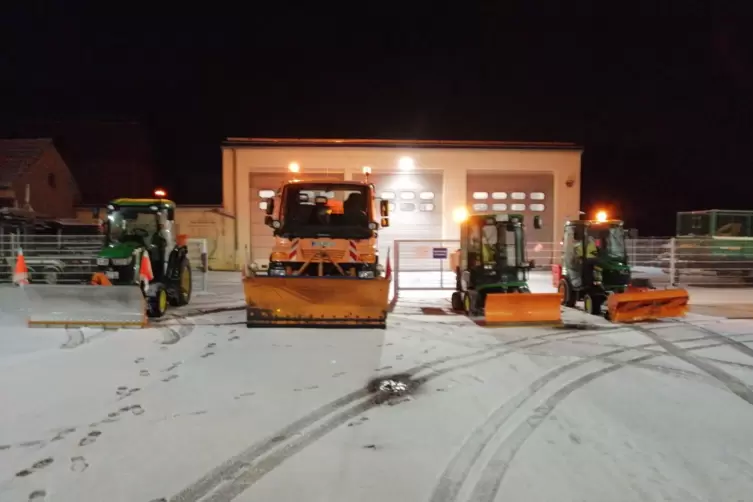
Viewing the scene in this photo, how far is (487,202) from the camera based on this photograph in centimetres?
2570

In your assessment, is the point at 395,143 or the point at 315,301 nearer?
the point at 315,301

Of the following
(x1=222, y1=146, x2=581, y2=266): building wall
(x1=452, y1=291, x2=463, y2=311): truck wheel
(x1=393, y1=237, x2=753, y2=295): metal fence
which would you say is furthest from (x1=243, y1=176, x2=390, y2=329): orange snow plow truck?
(x1=222, y1=146, x2=581, y2=266): building wall

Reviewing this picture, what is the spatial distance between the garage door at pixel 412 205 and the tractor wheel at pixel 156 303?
14.1 metres

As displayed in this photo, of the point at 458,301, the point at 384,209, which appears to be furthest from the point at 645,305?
the point at 384,209

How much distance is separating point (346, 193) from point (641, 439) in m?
7.18

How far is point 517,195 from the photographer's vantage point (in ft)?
84.5

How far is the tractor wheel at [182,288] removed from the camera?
12953 millimetres

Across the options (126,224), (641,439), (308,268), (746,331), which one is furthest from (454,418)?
(126,224)

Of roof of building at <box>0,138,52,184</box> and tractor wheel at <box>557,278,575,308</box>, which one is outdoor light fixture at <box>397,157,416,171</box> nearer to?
tractor wheel at <box>557,278,575,308</box>

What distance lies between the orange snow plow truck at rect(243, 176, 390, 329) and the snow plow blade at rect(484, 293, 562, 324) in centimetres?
225

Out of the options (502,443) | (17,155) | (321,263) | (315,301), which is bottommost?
(502,443)

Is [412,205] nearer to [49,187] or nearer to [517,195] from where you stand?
[517,195]

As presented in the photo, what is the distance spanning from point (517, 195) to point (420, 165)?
475cm

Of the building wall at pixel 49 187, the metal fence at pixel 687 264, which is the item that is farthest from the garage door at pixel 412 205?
the building wall at pixel 49 187
